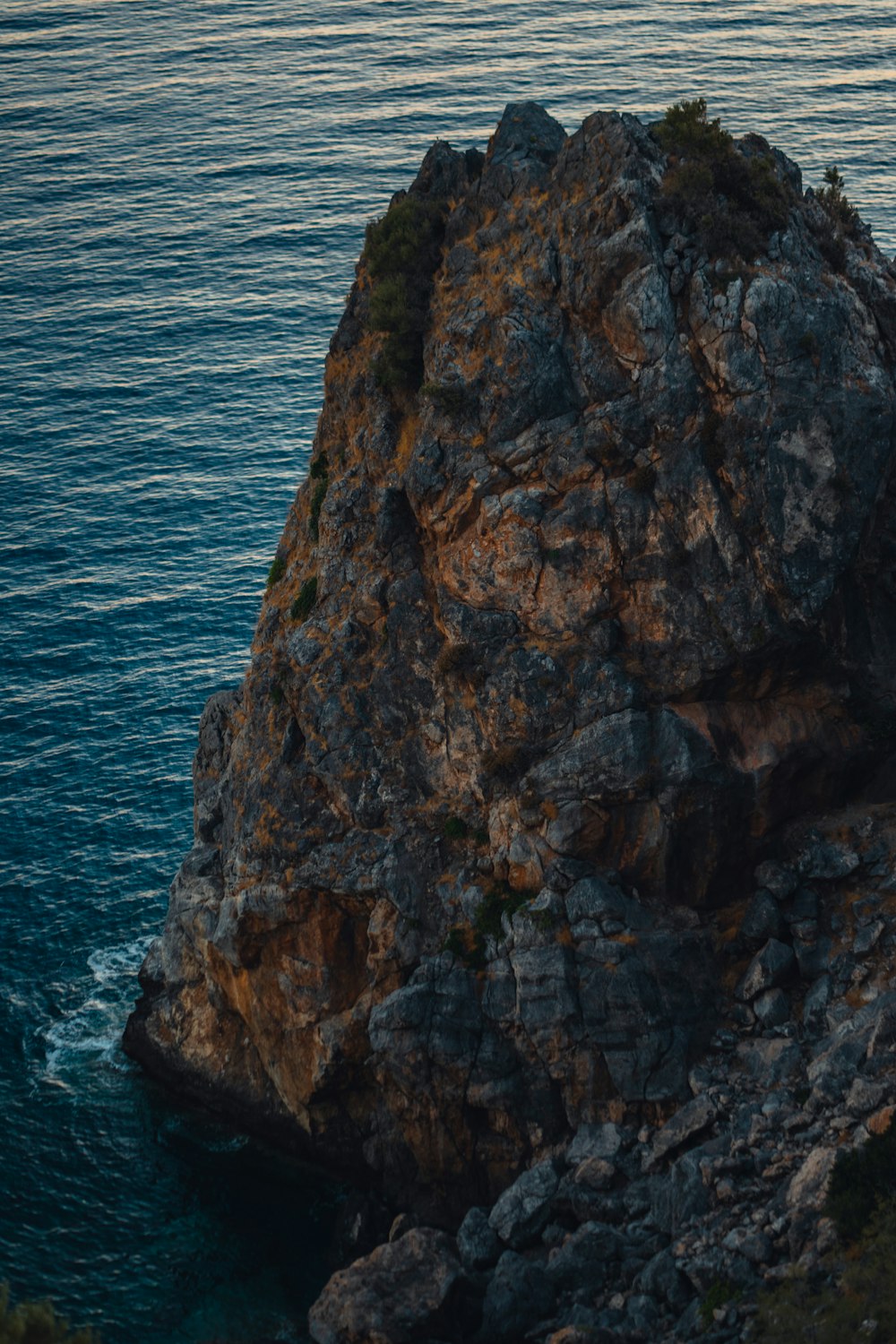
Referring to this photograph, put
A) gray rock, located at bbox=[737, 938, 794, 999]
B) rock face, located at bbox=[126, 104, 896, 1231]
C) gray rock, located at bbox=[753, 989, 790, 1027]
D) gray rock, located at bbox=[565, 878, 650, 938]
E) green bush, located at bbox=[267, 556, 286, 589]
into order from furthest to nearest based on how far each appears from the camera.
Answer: green bush, located at bbox=[267, 556, 286, 589] < gray rock, located at bbox=[565, 878, 650, 938] < gray rock, located at bbox=[737, 938, 794, 999] < rock face, located at bbox=[126, 104, 896, 1231] < gray rock, located at bbox=[753, 989, 790, 1027]

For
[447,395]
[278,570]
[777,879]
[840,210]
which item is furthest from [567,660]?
[840,210]

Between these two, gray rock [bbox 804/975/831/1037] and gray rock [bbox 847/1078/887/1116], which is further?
gray rock [bbox 804/975/831/1037]

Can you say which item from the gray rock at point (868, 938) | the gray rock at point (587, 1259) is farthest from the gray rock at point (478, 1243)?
the gray rock at point (868, 938)

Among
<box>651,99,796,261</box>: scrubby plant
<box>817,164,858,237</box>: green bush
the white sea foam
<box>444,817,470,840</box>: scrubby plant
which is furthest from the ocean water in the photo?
<box>817,164,858,237</box>: green bush

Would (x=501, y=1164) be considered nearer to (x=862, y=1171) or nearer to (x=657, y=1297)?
(x=657, y=1297)

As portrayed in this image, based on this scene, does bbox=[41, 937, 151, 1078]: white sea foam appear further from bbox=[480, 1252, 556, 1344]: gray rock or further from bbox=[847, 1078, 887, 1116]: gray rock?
bbox=[847, 1078, 887, 1116]: gray rock
